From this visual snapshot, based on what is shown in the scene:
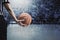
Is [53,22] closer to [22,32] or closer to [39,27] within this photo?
[39,27]

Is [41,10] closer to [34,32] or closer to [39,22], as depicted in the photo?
[39,22]

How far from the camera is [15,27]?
5.22 ft

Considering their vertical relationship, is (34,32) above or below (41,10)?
below

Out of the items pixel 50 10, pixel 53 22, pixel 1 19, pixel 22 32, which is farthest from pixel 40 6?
pixel 1 19

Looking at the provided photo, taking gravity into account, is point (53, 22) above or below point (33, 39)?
above

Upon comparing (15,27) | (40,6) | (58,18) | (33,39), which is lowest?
(33,39)

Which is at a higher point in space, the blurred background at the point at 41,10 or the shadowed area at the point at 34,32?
the blurred background at the point at 41,10

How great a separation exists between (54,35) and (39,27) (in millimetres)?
183

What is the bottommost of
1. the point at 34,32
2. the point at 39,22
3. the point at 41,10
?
the point at 34,32

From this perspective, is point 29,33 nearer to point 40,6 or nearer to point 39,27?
point 39,27

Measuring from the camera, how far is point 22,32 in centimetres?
160

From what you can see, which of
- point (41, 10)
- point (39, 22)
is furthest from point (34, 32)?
point (41, 10)

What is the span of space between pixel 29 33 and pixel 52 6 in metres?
0.39

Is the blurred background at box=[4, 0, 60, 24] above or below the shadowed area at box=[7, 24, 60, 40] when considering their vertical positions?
above
